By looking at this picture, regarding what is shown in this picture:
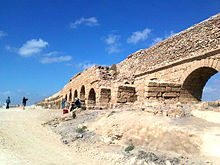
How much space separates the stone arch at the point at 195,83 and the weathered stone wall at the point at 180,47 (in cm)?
79

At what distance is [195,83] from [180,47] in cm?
185

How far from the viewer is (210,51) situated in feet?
23.4

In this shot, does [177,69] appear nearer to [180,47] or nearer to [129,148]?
[180,47]

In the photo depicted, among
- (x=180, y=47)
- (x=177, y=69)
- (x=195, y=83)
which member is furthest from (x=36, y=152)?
(x=180, y=47)

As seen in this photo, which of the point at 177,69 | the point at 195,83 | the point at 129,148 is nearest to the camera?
the point at 129,148

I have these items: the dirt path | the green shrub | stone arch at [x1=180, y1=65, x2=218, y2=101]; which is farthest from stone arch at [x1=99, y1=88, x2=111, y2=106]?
the green shrub

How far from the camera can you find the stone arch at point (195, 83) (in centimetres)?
793

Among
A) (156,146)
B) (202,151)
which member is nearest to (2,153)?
(156,146)

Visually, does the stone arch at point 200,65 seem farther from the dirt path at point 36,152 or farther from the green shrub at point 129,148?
the dirt path at point 36,152

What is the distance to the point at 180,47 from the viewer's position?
8.88m

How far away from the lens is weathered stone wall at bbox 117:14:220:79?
7.38m

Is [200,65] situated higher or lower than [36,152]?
higher

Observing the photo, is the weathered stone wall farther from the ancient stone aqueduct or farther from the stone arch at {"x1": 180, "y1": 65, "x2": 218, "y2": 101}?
the stone arch at {"x1": 180, "y1": 65, "x2": 218, "y2": 101}

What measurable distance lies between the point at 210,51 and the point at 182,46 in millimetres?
1771
